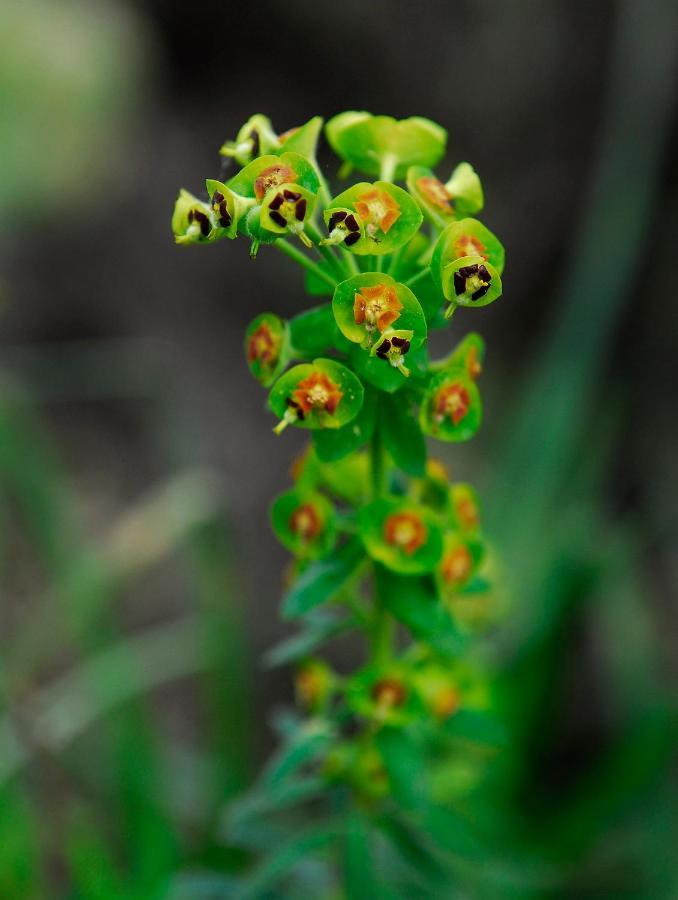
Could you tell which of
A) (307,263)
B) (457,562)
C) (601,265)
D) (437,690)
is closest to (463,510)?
(457,562)

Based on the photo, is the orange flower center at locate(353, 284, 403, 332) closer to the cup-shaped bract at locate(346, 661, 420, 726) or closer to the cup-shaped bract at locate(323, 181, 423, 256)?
the cup-shaped bract at locate(323, 181, 423, 256)

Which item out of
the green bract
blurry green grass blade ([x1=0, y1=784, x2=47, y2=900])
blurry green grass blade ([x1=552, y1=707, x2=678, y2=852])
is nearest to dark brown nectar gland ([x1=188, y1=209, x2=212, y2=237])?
the green bract

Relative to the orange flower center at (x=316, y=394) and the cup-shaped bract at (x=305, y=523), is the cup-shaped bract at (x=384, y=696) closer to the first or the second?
the cup-shaped bract at (x=305, y=523)

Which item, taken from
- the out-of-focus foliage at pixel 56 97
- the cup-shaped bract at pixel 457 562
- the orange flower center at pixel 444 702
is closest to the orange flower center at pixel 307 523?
the cup-shaped bract at pixel 457 562

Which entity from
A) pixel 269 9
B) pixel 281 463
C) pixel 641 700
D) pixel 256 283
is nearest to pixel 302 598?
pixel 641 700

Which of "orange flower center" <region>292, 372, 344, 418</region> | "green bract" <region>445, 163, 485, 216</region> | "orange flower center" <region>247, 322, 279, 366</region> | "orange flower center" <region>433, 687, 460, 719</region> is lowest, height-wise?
"orange flower center" <region>433, 687, 460, 719</region>

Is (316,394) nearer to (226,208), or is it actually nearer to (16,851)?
(226,208)

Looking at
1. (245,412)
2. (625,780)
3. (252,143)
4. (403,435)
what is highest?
(245,412)
